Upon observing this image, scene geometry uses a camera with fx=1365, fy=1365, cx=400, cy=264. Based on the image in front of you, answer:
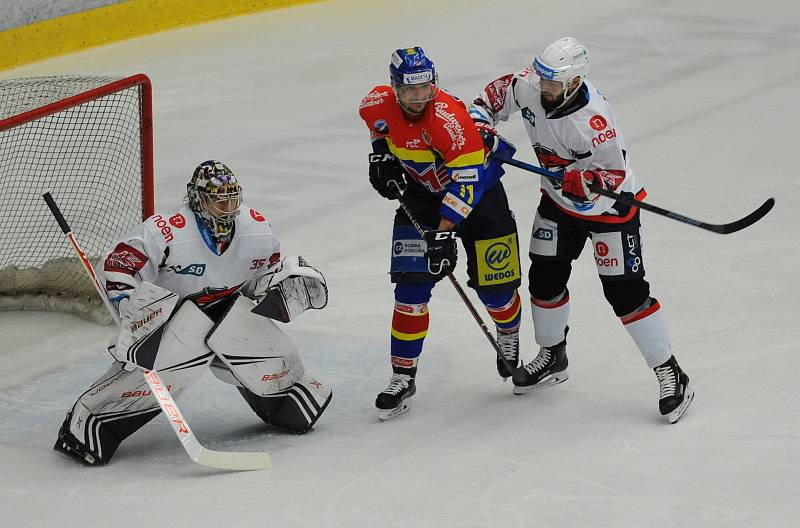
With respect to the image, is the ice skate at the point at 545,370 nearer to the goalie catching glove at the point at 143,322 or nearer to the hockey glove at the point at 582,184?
the hockey glove at the point at 582,184

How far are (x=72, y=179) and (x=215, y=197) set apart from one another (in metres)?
2.13

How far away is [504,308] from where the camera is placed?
13.5ft

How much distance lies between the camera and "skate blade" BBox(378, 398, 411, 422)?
159 inches

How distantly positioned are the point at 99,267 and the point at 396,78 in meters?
0.99

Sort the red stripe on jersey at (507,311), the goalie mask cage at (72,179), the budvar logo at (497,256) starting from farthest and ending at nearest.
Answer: the goalie mask cage at (72,179), the red stripe on jersey at (507,311), the budvar logo at (497,256)

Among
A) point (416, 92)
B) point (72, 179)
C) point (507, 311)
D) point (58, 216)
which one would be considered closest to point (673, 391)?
point (507, 311)

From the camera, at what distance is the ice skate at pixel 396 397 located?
402cm

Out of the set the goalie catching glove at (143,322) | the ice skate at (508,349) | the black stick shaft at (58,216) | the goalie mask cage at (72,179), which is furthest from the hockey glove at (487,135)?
the goalie mask cage at (72,179)

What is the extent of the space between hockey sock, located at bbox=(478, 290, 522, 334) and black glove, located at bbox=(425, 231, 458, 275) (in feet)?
0.88

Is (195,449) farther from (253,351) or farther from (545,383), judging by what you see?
(545,383)

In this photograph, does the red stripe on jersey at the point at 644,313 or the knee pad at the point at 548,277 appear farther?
the knee pad at the point at 548,277

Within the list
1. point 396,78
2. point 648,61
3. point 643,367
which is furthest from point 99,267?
point 648,61

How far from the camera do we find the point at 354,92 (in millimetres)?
7547

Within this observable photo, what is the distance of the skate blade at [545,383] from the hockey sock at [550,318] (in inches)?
4.2
